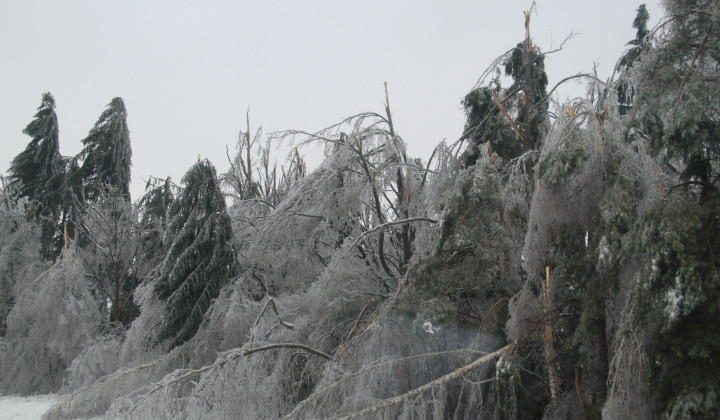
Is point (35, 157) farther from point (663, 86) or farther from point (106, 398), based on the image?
point (663, 86)

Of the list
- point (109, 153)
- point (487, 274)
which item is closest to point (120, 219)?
point (109, 153)

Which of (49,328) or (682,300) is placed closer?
(682,300)

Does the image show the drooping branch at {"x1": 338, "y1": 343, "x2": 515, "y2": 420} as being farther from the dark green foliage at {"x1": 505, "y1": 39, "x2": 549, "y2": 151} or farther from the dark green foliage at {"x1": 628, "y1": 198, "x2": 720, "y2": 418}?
the dark green foliage at {"x1": 505, "y1": 39, "x2": 549, "y2": 151}

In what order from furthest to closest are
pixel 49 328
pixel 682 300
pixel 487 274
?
pixel 49 328, pixel 487 274, pixel 682 300

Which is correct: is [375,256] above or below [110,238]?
below

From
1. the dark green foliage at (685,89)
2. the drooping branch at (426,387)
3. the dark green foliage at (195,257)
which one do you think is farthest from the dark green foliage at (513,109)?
the dark green foliage at (195,257)

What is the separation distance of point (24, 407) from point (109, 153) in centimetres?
1190

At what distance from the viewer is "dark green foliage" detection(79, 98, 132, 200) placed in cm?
2322

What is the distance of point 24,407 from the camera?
48.2ft

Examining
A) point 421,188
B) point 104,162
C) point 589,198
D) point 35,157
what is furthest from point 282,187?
point 589,198

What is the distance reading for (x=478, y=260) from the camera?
7594mm

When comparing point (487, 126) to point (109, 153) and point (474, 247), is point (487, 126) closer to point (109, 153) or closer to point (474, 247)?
point (474, 247)

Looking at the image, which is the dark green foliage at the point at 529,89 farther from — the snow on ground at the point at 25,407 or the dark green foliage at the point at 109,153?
the dark green foliage at the point at 109,153

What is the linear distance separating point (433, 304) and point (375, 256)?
442 centimetres
